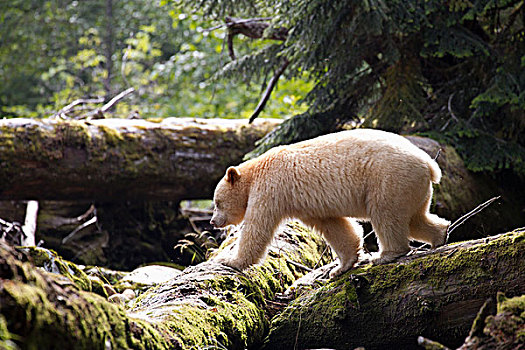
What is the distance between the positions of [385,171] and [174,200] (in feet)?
17.8

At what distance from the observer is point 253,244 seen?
438 cm

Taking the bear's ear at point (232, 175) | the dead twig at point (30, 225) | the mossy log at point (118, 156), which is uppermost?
the bear's ear at point (232, 175)

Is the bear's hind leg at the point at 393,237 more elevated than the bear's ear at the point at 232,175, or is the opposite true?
the bear's ear at the point at 232,175

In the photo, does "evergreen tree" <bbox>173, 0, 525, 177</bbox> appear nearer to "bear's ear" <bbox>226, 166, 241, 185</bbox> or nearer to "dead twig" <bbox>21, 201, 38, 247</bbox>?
"bear's ear" <bbox>226, 166, 241, 185</bbox>

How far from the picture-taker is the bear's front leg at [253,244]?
4.38 m

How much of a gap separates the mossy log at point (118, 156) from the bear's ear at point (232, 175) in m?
3.34

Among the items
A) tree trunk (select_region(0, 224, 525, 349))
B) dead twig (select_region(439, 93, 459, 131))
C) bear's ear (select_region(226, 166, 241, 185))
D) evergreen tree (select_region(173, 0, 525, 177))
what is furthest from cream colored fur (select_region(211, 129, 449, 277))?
dead twig (select_region(439, 93, 459, 131))

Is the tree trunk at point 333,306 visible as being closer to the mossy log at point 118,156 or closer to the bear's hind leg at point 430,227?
the bear's hind leg at point 430,227

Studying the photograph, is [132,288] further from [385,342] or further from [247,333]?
[385,342]

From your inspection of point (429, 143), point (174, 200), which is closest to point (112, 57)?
point (174, 200)

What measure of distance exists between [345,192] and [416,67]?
3781 millimetres

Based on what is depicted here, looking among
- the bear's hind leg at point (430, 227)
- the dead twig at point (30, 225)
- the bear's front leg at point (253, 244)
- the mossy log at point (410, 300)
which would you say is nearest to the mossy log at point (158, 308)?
the bear's front leg at point (253, 244)

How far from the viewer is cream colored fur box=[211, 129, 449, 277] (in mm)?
3982

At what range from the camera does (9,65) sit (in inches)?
750
